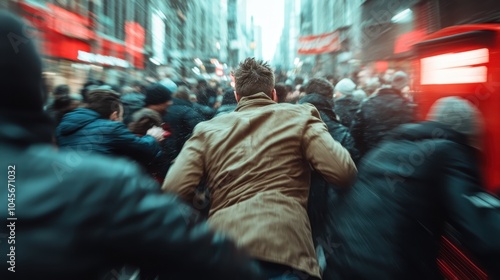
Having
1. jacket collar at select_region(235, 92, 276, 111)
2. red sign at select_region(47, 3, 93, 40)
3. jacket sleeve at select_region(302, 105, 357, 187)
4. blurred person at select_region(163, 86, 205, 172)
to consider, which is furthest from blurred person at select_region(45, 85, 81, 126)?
red sign at select_region(47, 3, 93, 40)

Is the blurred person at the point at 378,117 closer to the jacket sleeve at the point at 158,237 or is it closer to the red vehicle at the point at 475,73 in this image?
the red vehicle at the point at 475,73

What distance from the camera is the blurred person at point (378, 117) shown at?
4523 millimetres

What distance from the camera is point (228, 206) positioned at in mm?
1942

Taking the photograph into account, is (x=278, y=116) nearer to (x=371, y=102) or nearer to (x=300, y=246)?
(x=300, y=246)

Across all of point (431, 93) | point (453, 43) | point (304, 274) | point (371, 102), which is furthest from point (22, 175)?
point (431, 93)

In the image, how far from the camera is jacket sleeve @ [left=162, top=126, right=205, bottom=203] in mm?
2031

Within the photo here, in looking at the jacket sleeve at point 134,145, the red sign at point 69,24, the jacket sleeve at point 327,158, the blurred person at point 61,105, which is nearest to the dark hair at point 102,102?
the jacket sleeve at point 134,145

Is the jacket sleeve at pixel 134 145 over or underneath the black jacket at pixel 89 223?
underneath

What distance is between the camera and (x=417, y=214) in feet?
4.97

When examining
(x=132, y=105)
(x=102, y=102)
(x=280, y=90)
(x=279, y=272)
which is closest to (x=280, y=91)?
(x=280, y=90)

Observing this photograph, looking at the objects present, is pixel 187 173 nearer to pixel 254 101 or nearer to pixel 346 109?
pixel 254 101

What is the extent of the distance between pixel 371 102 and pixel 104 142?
321 centimetres

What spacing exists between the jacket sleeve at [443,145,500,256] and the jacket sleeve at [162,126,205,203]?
1.19 metres

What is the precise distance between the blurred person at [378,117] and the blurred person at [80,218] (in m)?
3.96
